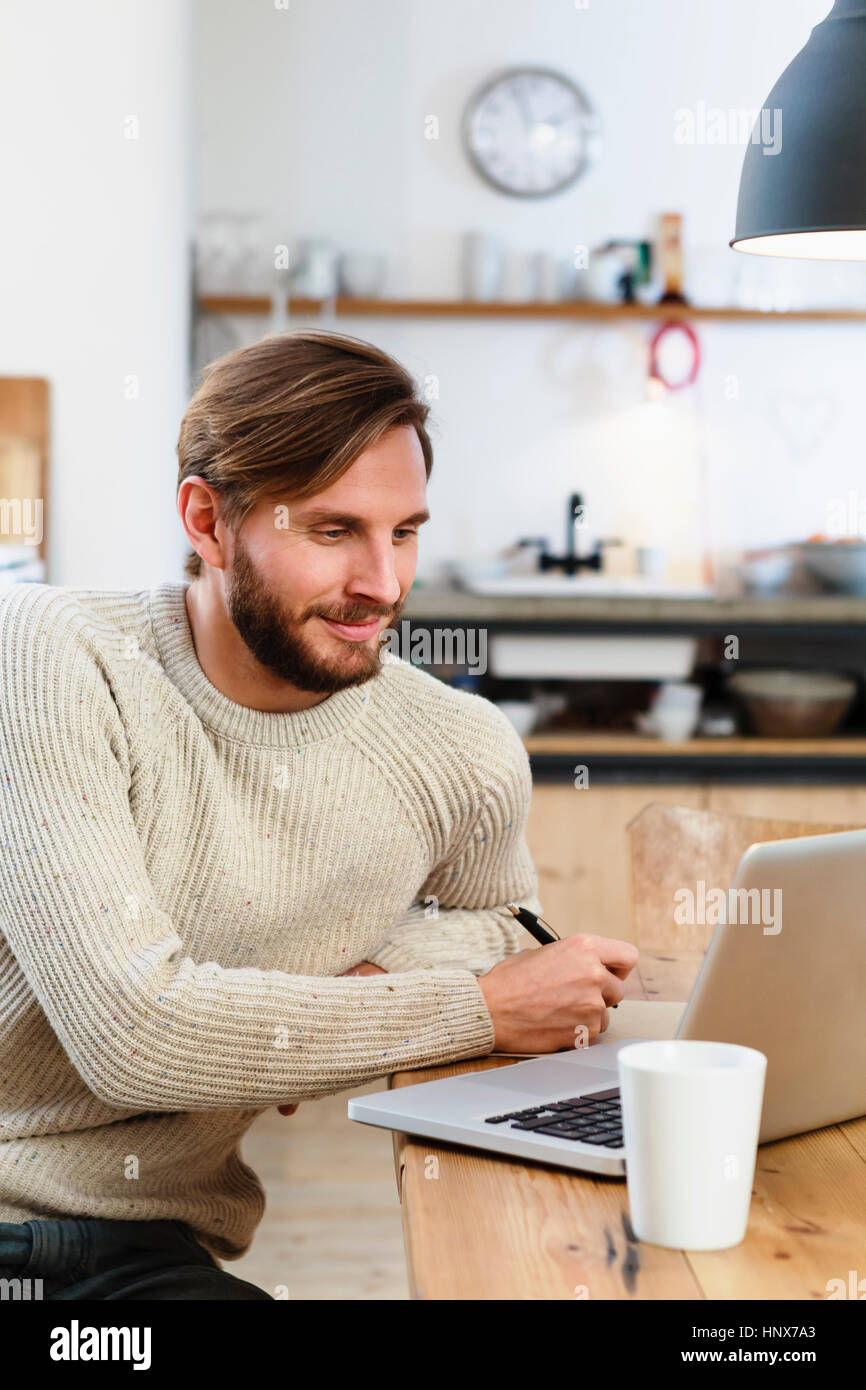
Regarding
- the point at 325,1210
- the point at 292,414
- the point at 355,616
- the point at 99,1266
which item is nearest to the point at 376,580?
the point at 355,616

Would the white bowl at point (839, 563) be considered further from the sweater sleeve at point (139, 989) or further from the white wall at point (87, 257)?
the sweater sleeve at point (139, 989)

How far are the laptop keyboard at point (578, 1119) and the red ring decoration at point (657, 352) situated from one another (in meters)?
3.30

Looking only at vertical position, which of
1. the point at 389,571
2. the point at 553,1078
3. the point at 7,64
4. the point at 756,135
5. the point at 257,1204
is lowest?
the point at 257,1204

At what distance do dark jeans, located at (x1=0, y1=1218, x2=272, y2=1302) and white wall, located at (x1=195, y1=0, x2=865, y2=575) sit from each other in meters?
3.01

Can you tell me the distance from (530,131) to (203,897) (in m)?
3.30

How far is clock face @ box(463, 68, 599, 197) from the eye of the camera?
4.04m

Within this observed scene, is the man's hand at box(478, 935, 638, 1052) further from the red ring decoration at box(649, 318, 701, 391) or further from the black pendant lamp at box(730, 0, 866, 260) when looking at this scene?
the red ring decoration at box(649, 318, 701, 391)

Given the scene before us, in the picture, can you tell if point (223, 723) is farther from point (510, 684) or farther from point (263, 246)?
point (263, 246)

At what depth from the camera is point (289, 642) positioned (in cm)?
126

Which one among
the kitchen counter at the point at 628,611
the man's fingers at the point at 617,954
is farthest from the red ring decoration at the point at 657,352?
the man's fingers at the point at 617,954

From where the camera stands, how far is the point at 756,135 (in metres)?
1.58

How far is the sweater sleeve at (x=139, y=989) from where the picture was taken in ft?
3.43
